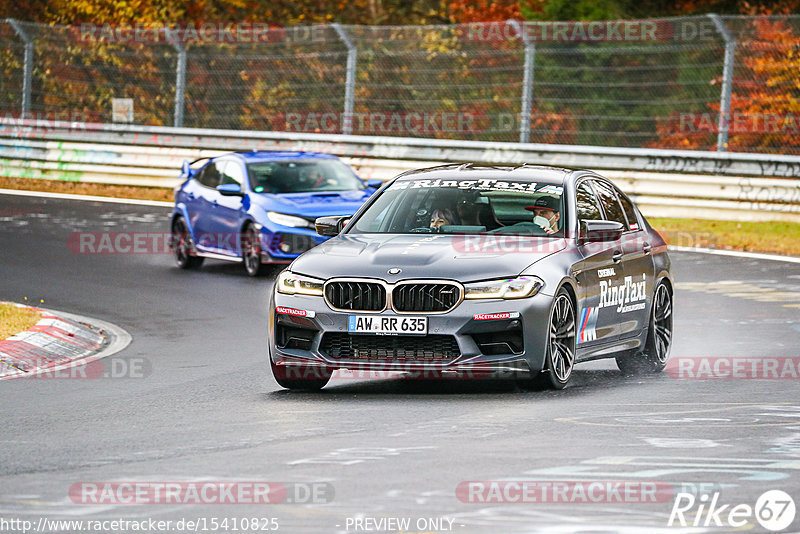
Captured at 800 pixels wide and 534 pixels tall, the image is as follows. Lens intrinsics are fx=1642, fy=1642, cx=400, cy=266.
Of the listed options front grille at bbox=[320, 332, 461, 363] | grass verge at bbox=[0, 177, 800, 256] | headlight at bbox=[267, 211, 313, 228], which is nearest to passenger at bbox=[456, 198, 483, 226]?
front grille at bbox=[320, 332, 461, 363]

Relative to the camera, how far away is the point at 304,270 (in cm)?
1096

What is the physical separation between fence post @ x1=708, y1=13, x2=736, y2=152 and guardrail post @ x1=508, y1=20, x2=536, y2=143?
3050mm

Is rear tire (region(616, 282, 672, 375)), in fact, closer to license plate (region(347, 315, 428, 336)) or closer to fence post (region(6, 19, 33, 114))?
license plate (region(347, 315, 428, 336))

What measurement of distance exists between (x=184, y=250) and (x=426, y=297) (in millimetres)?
9951

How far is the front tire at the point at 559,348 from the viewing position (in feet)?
35.3

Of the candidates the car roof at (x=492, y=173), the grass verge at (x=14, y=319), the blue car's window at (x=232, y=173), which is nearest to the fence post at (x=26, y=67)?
the blue car's window at (x=232, y=173)

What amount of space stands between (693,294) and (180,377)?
22.7 ft

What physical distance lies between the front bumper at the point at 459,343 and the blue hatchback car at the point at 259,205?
25.9 feet

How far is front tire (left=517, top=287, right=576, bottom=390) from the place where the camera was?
1077 cm

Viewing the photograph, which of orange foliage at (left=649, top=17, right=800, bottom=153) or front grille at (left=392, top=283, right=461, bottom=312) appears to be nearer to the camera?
front grille at (left=392, top=283, right=461, bottom=312)

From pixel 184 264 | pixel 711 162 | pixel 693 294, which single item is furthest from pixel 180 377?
pixel 711 162

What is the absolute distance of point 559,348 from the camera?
1093cm

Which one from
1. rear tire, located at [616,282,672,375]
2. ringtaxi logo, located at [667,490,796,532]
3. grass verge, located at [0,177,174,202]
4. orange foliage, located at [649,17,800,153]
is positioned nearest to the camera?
ringtaxi logo, located at [667,490,796,532]

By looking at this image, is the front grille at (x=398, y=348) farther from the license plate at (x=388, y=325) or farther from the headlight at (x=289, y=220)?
the headlight at (x=289, y=220)
